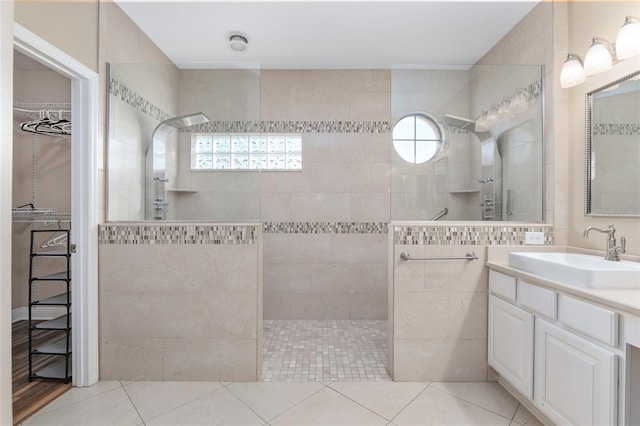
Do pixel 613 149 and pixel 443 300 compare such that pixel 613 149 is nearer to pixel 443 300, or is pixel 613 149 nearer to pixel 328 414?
pixel 443 300

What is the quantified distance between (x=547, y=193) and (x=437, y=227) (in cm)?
80

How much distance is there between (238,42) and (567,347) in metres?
3.06

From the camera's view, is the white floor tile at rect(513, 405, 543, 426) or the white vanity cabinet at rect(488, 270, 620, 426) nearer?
the white vanity cabinet at rect(488, 270, 620, 426)

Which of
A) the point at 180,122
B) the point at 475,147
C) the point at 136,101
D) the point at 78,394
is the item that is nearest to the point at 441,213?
the point at 475,147

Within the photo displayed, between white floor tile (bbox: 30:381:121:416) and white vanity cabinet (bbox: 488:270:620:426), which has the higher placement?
white vanity cabinet (bbox: 488:270:620:426)

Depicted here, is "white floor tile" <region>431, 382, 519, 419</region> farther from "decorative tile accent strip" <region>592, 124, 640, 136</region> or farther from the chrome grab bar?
"decorative tile accent strip" <region>592, 124, 640, 136</region>

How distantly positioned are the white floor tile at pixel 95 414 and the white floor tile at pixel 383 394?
1.23 meters

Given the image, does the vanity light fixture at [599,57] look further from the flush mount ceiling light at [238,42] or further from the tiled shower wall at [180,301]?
the flush mount ceiling light at [238,42]

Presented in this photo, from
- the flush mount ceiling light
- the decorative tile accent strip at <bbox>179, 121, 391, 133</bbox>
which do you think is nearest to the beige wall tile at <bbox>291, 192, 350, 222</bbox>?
the decorative tile accent strip at <bbox>179, 121, 391, 133</bbox>

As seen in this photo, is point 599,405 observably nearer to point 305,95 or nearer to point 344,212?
point 344,212

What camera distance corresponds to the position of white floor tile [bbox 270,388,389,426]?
1.72 metres

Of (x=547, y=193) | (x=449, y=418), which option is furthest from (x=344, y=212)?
(x=449, y=418)

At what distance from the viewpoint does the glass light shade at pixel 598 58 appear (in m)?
1.73

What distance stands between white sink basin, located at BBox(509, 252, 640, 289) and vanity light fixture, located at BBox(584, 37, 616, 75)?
1076mm
